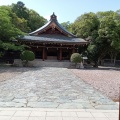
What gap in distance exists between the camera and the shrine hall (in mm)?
27416

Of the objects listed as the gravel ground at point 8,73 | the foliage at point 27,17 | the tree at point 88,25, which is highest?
the foliage at point 27,17

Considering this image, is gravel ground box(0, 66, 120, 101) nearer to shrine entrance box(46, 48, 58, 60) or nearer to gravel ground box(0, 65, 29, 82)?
gravel ground box(0, 65, 29, 82)

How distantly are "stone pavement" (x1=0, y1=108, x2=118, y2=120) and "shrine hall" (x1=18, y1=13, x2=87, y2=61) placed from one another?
21.9m

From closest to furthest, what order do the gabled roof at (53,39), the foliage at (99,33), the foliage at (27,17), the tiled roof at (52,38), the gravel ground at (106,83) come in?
the gravel ground at (106,83)
the gabled roof at (53,39)
the tiled roof at (52,38)
the foliage at (99,33)
the foliage at (27,17)

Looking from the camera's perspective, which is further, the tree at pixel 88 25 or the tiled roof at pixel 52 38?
the tree at pixel 88 25

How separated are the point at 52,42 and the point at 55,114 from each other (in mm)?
22587

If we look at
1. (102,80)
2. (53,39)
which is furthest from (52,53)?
(102,80)

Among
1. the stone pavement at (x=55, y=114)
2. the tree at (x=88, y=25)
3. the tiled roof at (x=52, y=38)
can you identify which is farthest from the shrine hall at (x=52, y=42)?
the stone pavement at (x=55, y=114)

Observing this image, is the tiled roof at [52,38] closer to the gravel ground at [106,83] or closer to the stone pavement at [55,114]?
the gravel ground at [106,83]

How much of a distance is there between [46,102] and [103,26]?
24.1 meters

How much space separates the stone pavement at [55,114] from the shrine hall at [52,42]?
2192 centimetres

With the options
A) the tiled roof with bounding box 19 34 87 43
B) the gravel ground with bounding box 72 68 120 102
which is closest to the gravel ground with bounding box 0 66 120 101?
the gravel ground with bounding box 72 68 120 102

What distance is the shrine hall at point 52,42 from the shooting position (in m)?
27.4

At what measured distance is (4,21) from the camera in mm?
22719
